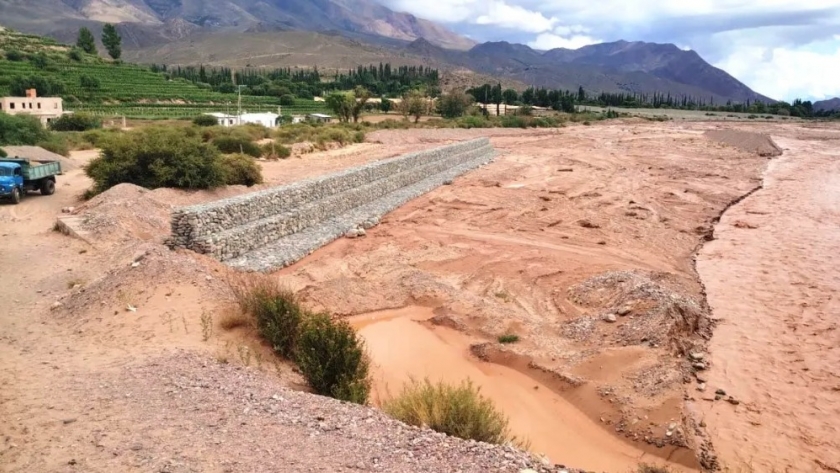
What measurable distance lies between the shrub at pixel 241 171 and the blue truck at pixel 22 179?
6084 mm

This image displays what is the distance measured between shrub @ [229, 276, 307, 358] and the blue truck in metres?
14.1

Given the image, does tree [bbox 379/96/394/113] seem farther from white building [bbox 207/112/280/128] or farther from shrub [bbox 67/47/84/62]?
shrub [bbox 67/47/84/62]

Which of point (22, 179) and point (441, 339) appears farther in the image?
point (22, 179)

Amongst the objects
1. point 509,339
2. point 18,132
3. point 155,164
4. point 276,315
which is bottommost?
point 509,339

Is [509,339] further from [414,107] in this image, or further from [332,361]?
[414,107]

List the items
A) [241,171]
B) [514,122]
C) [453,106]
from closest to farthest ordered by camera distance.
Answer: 1. [241,171]
2. [514,122]
3. [453,106]

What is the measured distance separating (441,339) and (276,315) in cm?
362

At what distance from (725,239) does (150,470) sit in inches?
838

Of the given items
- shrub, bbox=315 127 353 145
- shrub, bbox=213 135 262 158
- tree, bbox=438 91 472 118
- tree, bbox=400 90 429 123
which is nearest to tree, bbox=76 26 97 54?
tree, bbox=400 90 429 123

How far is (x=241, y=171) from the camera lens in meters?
25.8

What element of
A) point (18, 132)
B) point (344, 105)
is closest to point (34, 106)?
point (18, 132)

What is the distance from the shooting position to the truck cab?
20.4 meters

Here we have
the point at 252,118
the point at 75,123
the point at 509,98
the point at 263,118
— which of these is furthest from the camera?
the point at 509,98

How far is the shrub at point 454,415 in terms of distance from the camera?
7262mm
